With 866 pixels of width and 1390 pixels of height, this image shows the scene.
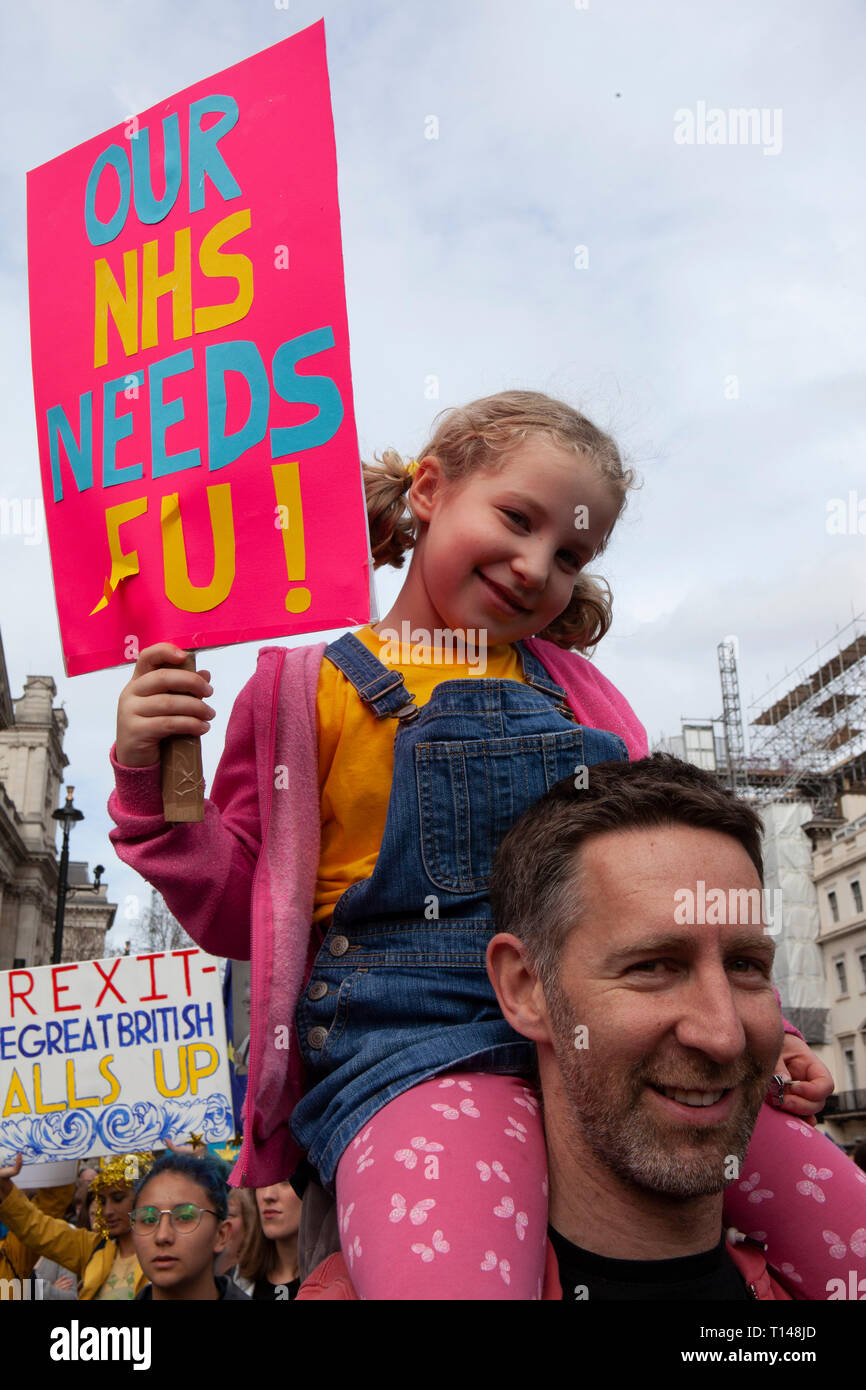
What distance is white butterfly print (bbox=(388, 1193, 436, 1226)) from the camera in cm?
172

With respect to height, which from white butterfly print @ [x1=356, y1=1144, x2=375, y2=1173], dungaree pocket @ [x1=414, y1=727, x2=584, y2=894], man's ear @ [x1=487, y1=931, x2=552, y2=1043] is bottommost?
white butterfly print @ [x1=356, y1=1144, x2=375, y2=1173]

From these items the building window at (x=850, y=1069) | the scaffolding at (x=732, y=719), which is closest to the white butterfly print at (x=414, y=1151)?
the building window at (x=850, y=1069)

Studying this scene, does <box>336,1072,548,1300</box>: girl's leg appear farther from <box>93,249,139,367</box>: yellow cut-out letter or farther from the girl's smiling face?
<box>93,249,139,367</box>: yellow cut-out letter

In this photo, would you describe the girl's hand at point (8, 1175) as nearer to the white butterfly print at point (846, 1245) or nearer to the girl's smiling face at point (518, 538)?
the girl's smiling face at point (518, 538)

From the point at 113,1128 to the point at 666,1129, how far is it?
6.46 m

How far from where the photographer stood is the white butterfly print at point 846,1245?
6.52 feet

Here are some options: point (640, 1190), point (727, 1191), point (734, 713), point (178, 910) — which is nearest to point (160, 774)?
point (178, 910)

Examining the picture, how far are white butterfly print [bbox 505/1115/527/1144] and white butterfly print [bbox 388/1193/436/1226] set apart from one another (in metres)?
0.20

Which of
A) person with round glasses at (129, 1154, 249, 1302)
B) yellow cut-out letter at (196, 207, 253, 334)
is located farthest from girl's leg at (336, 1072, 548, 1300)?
person with round glasses at (129, 1154, 249, 1302)

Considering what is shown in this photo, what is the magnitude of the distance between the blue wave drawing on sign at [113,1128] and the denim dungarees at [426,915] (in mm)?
5545

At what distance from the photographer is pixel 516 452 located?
2342 millimetres

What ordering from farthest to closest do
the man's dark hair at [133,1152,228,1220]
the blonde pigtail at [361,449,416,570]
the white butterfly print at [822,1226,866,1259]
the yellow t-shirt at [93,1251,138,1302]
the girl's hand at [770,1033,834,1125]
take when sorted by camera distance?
1. the yellow t-shirt at [93,1251,138,1302]
2. the man's dark hair at [133,1152,228,1220]
3. the blonde pigtail at [361,449,416,570]
4. the girl's hand at [770,1033,834,1125]
5. the white butterfly print at [822,1226,866,1259]
